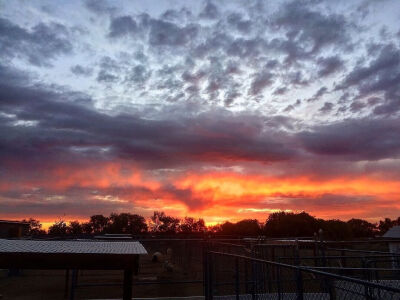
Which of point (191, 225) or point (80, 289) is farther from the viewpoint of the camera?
point (191, 225)

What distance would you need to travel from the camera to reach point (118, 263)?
6309 mm

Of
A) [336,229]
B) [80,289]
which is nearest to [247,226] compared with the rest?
[336,229]

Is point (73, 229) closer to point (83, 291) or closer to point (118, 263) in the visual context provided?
point (83, 291)

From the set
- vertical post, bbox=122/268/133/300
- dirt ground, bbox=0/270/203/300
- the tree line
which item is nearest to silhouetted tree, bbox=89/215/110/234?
the tree line

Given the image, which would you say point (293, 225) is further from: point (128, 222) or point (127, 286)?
point (127, 286)

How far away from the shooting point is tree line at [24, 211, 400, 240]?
189ft

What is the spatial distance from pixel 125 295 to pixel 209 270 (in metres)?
4.47

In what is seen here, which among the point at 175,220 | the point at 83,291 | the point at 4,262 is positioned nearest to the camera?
the point at 4,262

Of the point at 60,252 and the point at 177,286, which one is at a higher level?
the point at 60,252

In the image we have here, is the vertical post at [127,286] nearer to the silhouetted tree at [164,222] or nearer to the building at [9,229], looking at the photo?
the building at [9,229]

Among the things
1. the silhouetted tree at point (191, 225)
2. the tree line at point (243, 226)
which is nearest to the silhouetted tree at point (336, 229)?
the tree line at point (243, 226)

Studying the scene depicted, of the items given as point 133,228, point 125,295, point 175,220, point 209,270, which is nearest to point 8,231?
point 209,270

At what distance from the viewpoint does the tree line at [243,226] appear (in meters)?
57.7

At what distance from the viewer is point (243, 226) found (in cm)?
6825
